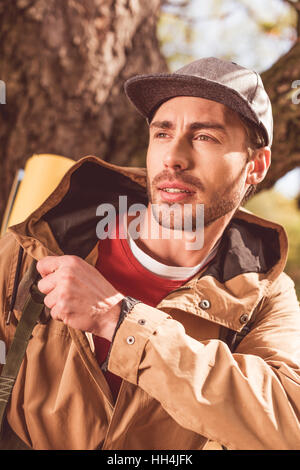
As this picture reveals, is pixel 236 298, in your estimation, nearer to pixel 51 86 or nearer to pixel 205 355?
pixel 205 355

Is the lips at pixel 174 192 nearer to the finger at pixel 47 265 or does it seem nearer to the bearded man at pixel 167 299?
the bearded man at pixel 167 299

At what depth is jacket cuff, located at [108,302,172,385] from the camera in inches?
68.2

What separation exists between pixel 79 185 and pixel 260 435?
144cm

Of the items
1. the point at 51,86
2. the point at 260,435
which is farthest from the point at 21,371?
the point at 51,86

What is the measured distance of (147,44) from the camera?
155 inches

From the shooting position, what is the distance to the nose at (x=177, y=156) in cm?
218

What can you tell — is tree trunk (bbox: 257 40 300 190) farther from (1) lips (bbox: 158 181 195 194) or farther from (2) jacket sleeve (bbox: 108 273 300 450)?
(2) jacket sleeve (bbox: 108 273 300 450)

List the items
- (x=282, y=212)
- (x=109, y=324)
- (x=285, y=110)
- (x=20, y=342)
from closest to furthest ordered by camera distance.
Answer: (x=109, y=324)
(x=20, y=342)
(x=285, y=110)
(x=282, y=212)

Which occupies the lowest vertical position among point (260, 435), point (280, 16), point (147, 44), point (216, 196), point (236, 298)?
point (260, 435)

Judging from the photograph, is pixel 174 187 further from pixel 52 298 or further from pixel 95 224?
pixel 52 298

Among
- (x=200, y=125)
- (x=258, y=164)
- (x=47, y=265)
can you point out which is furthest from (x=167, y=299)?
(x=258, y=164)

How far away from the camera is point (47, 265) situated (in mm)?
1906

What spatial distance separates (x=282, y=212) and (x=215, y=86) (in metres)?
12.2

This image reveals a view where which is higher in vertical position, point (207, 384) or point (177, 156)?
point (177, 156)
